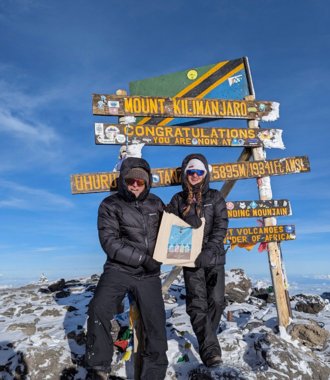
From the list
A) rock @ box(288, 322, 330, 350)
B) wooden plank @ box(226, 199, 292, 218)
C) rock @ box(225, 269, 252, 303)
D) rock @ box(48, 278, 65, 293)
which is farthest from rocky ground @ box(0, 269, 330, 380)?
rock @ box(48, 278, 65, 293)

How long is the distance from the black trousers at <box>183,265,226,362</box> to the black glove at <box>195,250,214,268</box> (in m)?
0.26

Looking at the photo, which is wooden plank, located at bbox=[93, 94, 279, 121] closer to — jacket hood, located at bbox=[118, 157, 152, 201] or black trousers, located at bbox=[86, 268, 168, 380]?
jacket hood, located at bbox=[118, 157, 152, 201]

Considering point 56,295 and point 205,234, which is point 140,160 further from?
point 56,295

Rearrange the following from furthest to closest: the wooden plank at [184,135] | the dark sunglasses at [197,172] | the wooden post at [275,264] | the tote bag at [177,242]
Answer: the wooden post at [275,264]
the wooden plank at [184,135]
the dark sunglasses at [197,172]
the tote bag at [177,242]

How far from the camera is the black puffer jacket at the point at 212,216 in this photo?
5.05 metres

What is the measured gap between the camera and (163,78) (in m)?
7.32

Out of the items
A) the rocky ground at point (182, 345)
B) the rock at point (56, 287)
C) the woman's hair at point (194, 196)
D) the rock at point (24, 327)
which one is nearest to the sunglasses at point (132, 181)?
the woman's hair at point (194, 196)

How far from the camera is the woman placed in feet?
15.8

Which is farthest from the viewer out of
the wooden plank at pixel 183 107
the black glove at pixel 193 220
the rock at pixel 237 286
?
the rock at pixel 237 286

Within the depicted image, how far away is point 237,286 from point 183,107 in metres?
6.32

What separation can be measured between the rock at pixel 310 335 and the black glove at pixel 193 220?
10.9 ft

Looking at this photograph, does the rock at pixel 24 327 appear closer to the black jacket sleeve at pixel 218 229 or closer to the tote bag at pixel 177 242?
the tote bag at pixel 177 242

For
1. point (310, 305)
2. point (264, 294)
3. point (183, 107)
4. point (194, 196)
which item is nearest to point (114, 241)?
point (194, 196)

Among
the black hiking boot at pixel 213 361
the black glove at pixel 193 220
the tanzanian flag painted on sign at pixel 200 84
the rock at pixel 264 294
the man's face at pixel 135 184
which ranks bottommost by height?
the rock at pixel 264 294
